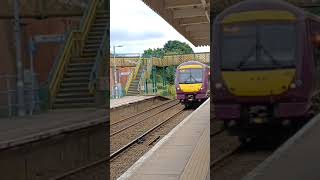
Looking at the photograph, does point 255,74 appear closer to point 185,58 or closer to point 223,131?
point 223,131

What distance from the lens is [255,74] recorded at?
2879 mm

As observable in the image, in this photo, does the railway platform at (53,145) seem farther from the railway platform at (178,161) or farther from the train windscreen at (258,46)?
the train windscreen at (258,46)

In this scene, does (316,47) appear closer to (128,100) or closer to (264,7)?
(264,7)

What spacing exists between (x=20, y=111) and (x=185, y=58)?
Result: 19.3 ft

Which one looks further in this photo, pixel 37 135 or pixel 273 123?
pixel 37 135

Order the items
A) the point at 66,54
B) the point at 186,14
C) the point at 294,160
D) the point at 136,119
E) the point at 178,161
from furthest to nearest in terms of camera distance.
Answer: the point at 136,119
the point at 178,161
the point at 66,54
the point at 186,14
the point at 294,160

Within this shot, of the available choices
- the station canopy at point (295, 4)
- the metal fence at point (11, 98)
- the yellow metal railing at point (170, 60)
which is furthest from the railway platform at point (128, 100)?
the station canopy at point (295, 4)

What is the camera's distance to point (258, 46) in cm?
291

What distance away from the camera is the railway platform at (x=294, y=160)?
279 cm

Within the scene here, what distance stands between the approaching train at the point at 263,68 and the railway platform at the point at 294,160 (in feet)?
0.43

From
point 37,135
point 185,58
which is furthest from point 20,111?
point 185,58

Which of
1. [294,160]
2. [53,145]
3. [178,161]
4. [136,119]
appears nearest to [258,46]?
[294,160]

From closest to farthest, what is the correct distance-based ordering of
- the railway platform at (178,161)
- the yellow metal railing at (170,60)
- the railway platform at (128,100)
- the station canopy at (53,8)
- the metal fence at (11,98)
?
the yellow metal railing at (170,60) → the railway platform at (178,161) → the station canopy at (53,8) → the metal fence at (11,98) → the railway platform at (128,100)

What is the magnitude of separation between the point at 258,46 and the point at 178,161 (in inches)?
137
